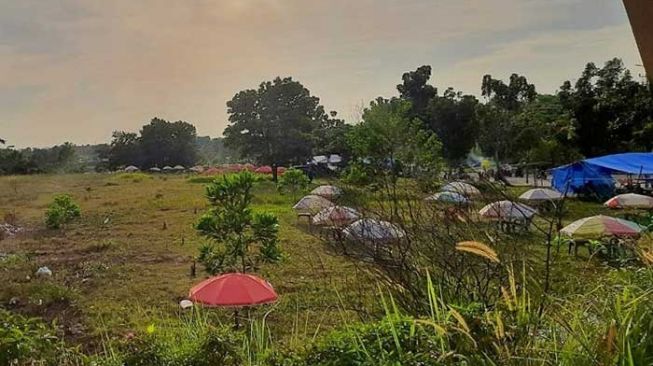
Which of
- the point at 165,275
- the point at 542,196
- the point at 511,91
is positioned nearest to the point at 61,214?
the point at 165,275

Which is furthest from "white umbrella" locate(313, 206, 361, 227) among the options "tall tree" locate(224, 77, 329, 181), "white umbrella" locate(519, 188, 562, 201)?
"tall tree" locate(224, 77, 329, 181)

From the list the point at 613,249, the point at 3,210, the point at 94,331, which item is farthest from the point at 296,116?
the point at 613,249

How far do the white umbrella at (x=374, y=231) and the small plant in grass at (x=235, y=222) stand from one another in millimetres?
3856

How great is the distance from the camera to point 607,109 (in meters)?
17.3

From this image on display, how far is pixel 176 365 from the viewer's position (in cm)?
209

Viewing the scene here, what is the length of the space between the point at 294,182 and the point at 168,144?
21420 millimetres

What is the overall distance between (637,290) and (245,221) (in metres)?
5.57

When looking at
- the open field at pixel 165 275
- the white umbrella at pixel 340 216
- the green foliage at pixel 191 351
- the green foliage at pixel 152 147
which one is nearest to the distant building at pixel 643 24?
the open field at pixel 165 275

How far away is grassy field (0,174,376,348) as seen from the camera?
5.41 m

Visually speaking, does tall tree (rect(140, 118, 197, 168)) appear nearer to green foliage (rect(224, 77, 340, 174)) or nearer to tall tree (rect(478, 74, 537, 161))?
green foliage (rect(224, 77, 340, 174))

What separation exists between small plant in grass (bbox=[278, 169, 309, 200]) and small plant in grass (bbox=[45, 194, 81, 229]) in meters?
6.27

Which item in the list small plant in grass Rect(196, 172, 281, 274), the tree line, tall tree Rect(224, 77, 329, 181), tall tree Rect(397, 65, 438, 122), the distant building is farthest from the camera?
tall tree Rect(224, 77, 329, 181)

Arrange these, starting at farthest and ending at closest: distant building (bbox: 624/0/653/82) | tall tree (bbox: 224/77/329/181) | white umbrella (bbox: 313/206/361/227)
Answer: tall tree (bbox: 224/77/329/181) < white umbrella (bbox: 313/206/361/227) < distant building (bbox: 624/0/653/82)

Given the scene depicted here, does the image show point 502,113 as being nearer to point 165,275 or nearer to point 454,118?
point 454,118
